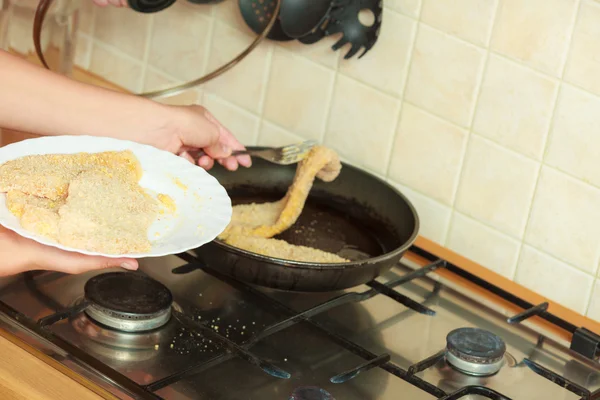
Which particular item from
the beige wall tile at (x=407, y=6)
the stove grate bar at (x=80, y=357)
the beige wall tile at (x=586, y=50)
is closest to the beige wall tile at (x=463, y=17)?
the beige wall tile at (x=407, y=6)

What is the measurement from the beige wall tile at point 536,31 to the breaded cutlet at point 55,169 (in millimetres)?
513

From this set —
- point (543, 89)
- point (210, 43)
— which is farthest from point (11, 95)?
point (543, 89)

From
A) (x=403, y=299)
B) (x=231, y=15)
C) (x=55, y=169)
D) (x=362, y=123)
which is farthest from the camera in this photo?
(x=231, y=15)

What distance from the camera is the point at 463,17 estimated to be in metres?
1.23

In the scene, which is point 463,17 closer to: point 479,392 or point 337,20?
point 337,20

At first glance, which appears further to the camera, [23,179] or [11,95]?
[11,95]

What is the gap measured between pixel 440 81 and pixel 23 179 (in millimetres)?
612

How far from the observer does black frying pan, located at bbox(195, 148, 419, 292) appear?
41.7 inches

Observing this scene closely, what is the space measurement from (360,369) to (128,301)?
274 mm

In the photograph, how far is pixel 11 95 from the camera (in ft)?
3.37

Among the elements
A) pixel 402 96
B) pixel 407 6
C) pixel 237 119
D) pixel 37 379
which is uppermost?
pixel 407 6

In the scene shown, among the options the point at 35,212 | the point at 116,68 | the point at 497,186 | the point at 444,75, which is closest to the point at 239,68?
the point at 116,68

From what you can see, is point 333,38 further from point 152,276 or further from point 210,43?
point 152,276

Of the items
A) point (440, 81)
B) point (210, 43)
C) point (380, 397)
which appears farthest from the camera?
point (210, 43)
